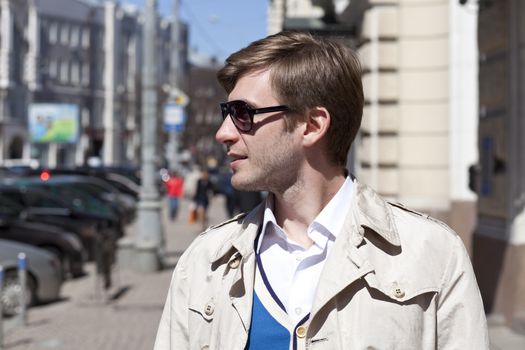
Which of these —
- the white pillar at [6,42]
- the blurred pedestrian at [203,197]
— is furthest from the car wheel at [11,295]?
the white pillar at [6,42]

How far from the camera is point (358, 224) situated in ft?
7.50

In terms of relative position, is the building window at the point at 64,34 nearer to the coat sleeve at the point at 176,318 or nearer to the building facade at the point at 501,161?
the building facade at the point at 501,161

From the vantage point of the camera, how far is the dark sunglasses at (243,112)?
7.76ft

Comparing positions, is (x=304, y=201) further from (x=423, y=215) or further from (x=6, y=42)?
(x=6, y=42)

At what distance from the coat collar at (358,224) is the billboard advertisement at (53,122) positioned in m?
60.0

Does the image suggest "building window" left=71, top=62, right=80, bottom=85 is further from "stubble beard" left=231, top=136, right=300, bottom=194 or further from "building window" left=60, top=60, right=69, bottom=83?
"stubble beard" left=231, top=136, right=300, bottom=194

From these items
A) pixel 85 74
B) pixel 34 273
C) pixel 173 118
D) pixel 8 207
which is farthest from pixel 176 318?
pixel 85 74

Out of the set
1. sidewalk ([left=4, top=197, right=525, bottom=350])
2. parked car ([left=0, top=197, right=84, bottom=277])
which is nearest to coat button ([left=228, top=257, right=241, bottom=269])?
sidewalk ([left=4, top=197, right=525, bottom=350])

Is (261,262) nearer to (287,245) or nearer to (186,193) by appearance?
(287,245)

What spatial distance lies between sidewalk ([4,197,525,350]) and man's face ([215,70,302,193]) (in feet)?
19.1

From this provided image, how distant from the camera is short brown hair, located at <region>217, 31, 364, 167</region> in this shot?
231 centimetres

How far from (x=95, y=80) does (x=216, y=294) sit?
9240cm

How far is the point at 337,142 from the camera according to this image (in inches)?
95.7

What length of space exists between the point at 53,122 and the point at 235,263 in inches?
2401
